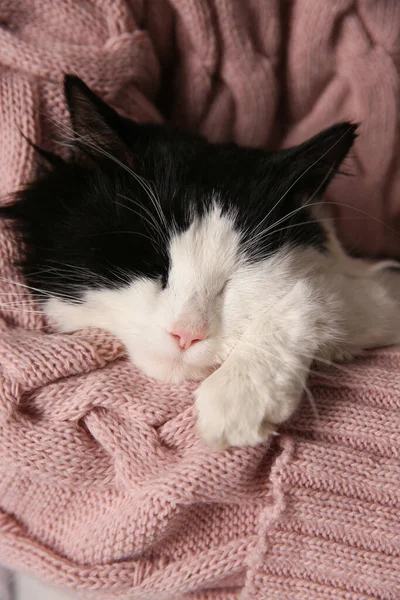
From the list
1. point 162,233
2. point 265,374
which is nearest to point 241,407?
point 265,374

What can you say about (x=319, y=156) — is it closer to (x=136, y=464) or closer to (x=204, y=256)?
(x=204, y=256)

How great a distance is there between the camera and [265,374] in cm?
68

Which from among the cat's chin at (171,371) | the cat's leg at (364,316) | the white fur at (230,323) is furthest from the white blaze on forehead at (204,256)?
the cat's leg at (364,316)

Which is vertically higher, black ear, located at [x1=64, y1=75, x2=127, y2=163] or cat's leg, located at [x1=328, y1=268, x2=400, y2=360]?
black ear, located at [x1=64, y1=75, x2=127, y2=163]

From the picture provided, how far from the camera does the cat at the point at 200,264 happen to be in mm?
700

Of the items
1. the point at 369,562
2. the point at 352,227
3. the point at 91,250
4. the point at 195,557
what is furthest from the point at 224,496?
the point at 352,227

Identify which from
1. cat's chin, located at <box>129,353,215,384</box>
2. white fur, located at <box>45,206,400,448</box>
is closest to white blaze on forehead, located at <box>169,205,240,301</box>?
white fur, located at <box>45,206,400,448</box>

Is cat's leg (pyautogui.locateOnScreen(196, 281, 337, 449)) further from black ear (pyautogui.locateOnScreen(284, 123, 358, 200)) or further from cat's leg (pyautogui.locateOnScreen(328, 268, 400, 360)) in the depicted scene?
black ear (pyautogui.locateOnScreen(284, 123, 358, 200))

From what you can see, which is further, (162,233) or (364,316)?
(364,316)

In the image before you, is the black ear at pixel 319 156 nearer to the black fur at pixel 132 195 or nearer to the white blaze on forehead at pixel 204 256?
the black fur at pixel 132 195

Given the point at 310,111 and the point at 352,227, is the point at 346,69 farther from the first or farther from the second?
the point at 352,227

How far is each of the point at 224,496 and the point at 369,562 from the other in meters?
0.24

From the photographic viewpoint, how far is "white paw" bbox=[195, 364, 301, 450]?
66 cm

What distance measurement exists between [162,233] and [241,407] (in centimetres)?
29
